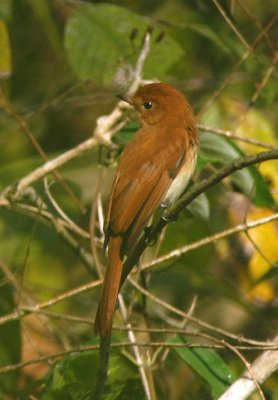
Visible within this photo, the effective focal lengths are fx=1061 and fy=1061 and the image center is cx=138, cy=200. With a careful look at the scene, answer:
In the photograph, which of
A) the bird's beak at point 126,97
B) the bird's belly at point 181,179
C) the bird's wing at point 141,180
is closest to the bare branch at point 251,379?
the bird's wing at point 141,180

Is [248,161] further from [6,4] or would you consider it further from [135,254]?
[6,4]

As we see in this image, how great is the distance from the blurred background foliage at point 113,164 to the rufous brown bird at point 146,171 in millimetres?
209

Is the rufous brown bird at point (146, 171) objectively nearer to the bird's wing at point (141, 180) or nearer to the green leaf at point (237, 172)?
the bird's wing at point (141, 180)

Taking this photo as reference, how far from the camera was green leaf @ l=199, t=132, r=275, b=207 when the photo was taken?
4.43 meters

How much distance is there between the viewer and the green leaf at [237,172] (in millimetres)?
4434

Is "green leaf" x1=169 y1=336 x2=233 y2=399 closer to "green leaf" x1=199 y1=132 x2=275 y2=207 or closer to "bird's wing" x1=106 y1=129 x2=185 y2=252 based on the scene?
"bird's wing" x1=106 y1=129 x2=185 y2=252

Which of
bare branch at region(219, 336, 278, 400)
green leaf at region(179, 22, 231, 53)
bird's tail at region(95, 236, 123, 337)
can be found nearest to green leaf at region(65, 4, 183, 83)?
green leaf at region(179, 22, 231, 53)

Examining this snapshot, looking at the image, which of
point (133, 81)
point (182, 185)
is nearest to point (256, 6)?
point (133, 81)

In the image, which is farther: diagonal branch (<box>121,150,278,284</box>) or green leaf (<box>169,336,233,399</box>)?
green leaf (<box>169,336,233,399</box>)

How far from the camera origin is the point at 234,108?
597 centimetres

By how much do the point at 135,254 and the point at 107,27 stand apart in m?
1.74

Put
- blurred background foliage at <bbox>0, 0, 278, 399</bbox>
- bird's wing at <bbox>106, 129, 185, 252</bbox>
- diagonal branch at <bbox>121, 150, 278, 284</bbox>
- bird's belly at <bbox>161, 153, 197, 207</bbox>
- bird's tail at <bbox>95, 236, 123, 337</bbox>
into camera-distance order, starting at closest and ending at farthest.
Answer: diagonal branch at <bbox>121, 150, 278, 284</bbox>
bird's tail at <bbox>95, 236, 123, 337</bbox>
bird's wing at <bbox>106, 129, 185, 252</bbox>
bird's belly at <bbox>161, 153, 197, 207</bbox>
blurred background foliage at <bbox>0, 0, 278, 399</bbox>

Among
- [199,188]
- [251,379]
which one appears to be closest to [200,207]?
[251,379]

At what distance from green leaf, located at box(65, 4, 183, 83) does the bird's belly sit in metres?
0.91
